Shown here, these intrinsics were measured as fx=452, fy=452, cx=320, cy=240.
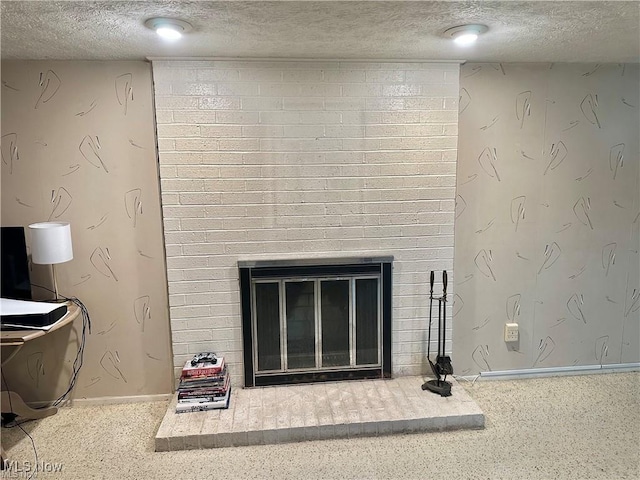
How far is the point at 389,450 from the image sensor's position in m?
2.21

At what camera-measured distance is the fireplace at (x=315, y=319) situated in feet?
8.70

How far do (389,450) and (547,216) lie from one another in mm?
1675

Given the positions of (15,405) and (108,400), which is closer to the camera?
(15,405)

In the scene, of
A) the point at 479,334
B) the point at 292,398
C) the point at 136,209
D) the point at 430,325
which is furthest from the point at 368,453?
the point at 136,209

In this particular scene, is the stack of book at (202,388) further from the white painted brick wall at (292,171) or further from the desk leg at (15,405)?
the desk leg at (15,405)

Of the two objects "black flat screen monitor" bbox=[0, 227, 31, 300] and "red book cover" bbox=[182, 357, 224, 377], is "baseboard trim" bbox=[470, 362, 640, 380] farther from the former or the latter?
"black flat screen monitor" bbox=[0, 227, 31, 300]

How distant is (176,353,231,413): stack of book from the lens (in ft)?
8.03

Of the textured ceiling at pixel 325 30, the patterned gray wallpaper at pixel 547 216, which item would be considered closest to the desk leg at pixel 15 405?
the textured ceiling at pixel 325 30

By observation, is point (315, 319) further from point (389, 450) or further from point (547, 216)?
point (547, 216)

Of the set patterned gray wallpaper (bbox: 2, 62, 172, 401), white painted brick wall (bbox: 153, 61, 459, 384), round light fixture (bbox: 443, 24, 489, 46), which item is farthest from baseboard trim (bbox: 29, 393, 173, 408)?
round light fixture (bbox: 443, 24, 489, 46)

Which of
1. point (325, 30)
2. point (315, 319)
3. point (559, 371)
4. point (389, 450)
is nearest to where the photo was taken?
point (325, 30)

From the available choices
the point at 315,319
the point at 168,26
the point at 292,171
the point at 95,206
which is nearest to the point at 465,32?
the point at 292,171

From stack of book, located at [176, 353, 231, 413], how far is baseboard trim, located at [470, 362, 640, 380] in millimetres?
1624

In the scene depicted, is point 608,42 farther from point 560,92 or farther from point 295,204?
point 295,204
